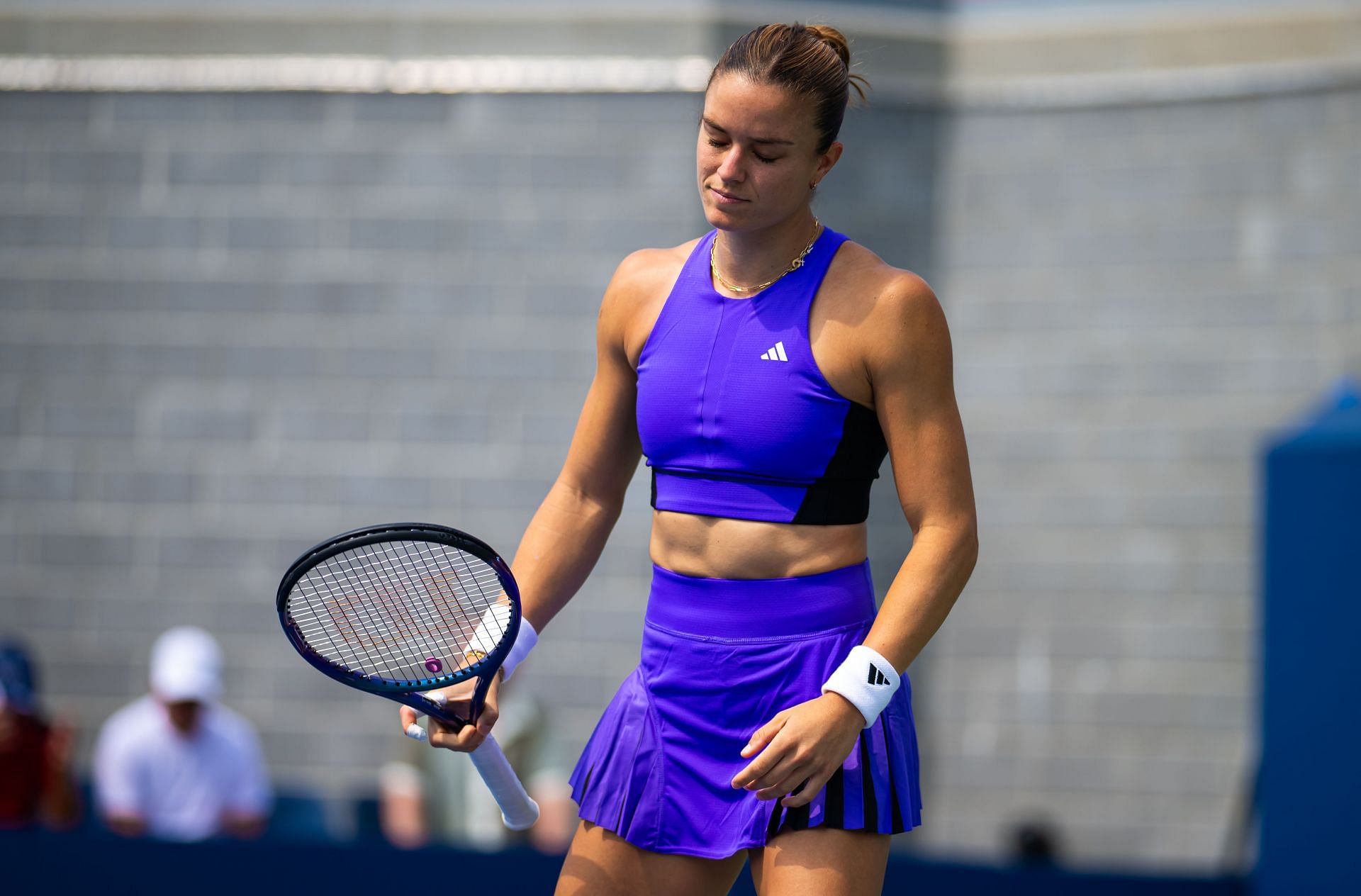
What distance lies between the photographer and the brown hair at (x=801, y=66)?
2316 mm

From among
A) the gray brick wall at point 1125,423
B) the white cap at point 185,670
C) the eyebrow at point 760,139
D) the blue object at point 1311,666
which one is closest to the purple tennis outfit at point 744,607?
the eyebrow at point 760,139

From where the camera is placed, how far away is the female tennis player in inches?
91.3

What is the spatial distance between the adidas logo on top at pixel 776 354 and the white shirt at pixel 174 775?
4624 millimetres

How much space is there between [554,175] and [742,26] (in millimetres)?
1088

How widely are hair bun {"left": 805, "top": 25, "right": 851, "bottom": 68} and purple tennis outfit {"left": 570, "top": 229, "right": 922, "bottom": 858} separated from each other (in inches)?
10.9

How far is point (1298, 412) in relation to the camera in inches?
288

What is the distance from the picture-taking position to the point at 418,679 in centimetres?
240

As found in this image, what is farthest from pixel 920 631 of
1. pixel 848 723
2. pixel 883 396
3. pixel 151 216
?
pixel 151 216

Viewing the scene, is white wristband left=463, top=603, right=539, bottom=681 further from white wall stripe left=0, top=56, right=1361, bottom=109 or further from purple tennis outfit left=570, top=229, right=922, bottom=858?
white wall stripe left=0, top=56, right=1361, bottom=109

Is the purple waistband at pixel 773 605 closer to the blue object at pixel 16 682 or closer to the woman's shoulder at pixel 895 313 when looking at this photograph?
the woman's shoulder at pixel 895 313

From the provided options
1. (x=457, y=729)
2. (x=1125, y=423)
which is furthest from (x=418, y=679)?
(x=1125, y=423)

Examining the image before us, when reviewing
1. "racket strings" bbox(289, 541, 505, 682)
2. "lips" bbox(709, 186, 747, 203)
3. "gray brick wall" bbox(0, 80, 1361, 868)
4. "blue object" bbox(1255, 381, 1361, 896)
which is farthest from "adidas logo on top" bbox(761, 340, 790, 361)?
"gray brick wall" bbox(0, 80, 1361, 868)

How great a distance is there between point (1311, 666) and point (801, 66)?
3009 mm

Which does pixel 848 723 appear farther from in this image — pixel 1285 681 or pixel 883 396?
pixel 1285 681
